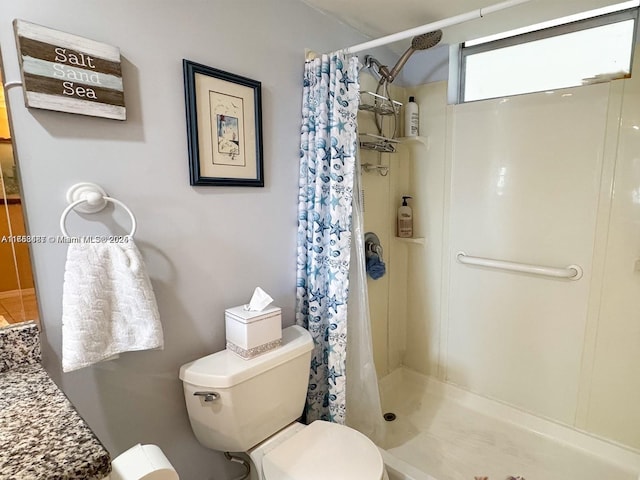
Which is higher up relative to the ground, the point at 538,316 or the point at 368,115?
the point at 368,115

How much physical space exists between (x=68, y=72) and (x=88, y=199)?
1.13ft

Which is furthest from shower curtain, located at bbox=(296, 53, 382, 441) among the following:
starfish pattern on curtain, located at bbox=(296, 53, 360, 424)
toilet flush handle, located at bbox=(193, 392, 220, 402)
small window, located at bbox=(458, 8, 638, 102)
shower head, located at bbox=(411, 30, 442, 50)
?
small window, located at bbox=(458, 8, 638, 102)

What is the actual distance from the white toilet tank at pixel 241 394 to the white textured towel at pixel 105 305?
0.82 ft

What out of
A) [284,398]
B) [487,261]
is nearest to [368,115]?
[487,261]

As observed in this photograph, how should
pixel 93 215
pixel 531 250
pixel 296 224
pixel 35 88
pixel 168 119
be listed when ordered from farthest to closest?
pixel 531 250 → pixel 296 224 → pixel 168 119 → pixel 93 215 → pixel 35 88

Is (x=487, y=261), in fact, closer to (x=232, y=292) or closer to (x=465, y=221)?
(x=465, y=221)

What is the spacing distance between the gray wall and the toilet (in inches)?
5.3

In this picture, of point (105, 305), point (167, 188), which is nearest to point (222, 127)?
point (167, 188)

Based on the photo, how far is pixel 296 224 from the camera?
1.61 metres

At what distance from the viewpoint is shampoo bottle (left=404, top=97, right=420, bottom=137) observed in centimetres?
211

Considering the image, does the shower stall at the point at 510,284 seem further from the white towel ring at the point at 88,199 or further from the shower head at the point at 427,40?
the white towel ring at the point at 88,199

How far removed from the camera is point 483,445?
1.86 m

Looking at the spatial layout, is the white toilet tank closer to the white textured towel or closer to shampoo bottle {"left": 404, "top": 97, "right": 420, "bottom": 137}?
the white textured towel

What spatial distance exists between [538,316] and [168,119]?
200cm
